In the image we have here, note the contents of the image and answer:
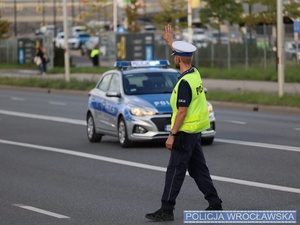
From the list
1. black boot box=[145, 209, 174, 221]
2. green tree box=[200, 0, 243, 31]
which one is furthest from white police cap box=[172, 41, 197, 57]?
green tree box=[200, 0, 243, 31]

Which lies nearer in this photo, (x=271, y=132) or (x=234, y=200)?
(x=234, y=200)

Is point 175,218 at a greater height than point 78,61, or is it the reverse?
point 175,218

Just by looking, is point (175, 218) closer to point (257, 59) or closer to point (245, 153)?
point (245, 153)

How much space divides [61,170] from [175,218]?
18.9 ft

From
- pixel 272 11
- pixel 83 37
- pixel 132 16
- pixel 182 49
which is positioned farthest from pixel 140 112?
pixel 83 37

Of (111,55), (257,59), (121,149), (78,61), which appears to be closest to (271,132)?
(121,149)

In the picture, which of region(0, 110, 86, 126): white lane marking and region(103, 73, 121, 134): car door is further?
region(0, 110, 86, 126): white lane marking

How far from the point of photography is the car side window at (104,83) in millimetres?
22566

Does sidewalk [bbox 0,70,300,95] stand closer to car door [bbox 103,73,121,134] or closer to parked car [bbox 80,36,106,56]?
car door [bbox 103,73,121,134]

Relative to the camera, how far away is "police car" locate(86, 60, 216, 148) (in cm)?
2027

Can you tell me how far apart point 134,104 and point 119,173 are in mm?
4381

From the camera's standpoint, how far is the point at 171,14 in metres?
68.7

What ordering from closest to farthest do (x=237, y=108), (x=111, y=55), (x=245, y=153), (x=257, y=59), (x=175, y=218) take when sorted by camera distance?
(x=175, y=218)
(x=245, y=153)
(x=237, y=108)
(x=257, y=59)
(x=111, y=55)

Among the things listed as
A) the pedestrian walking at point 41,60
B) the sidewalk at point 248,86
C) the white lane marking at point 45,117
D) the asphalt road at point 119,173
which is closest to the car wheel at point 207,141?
the asphalt road at point 119,173
